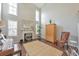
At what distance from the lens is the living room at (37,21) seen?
1.67 meters

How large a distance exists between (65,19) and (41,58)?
2.11 feet

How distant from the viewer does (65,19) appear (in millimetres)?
1707

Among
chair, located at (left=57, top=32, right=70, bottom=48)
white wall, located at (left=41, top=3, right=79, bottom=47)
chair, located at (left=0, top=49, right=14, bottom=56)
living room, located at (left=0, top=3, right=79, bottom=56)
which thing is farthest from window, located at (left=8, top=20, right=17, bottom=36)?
chair, located at (left=57, top=32, right=70, bottom=48)

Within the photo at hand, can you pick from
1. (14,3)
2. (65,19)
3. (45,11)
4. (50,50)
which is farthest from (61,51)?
(14,3)

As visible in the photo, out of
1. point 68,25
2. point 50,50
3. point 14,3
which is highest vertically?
point 14,3

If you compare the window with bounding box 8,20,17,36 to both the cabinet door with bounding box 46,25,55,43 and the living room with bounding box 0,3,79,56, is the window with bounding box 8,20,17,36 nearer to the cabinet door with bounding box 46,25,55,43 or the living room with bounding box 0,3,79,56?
the living room with bounding box 0,3,79,56

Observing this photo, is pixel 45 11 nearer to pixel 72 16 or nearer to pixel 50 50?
pixel 72 16

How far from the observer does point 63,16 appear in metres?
1.72

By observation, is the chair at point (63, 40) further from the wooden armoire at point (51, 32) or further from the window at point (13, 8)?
the window at point (13, 8)

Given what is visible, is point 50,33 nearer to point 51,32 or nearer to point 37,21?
point 51,32

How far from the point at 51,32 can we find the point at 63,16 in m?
0.29

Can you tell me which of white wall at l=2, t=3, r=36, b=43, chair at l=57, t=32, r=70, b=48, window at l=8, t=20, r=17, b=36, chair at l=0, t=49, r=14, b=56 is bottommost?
chair at l=0, t=49, r=14, b=56

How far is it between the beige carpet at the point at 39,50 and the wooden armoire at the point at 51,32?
118 mm

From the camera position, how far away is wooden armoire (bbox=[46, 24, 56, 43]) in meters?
1.73
